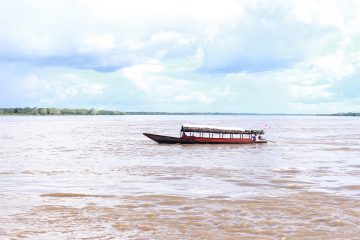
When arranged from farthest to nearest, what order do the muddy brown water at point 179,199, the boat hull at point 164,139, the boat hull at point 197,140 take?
1. the boat hull at point 164,139
2. the boat hull at point 197,140
3. the muddy brown water at point 179,199

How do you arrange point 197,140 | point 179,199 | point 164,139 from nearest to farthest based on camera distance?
point 179,199
point 197,140
point 164,139

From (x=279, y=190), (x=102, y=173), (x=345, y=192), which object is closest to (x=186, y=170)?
(x=102, y=173)

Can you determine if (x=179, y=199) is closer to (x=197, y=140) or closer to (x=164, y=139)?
(x=197, y=140)

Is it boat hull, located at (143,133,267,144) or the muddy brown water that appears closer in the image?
the muddy brown water

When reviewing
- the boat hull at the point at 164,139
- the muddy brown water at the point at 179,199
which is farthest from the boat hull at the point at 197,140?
the muddy brown water at the point at 179,199

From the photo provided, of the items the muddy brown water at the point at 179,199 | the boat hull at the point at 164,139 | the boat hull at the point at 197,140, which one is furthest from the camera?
the boat hull at the point at 164,139

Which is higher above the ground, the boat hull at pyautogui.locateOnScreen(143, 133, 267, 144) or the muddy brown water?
the boat hull at pyautogui.locateOnScreen(143, 133, 267, 144)

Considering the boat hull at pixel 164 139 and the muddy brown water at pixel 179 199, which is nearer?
the muddy brown water at pixel 179 199

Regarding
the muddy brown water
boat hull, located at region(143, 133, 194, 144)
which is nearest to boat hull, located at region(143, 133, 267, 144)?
boat hull, located at region(143, 133, 194, 144)

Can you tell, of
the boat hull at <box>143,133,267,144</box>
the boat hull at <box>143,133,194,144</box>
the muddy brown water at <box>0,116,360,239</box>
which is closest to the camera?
the muddy brown water at <box>0,116,360,239</box>

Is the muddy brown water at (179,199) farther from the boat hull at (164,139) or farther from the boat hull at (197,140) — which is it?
the boat hull at (164,139)

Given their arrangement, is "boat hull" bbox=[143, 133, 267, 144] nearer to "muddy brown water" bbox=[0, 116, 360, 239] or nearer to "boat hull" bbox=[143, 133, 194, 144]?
"boat hull" bbox=[143, 133, 194, 144]

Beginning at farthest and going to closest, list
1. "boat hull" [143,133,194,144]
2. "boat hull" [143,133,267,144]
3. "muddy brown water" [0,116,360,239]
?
"boat hull" [143,133,194,144] → "boat hull" [143,133,267,144] → "muddy brown water" [0,116,360,239]

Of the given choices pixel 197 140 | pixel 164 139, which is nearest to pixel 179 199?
pixel 197 140
